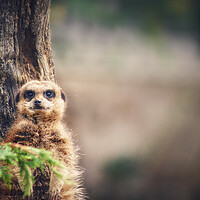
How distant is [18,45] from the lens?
189 cm

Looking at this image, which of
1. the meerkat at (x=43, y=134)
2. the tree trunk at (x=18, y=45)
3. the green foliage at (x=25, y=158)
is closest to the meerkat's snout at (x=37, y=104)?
the meerkat at (x=43, y=134)

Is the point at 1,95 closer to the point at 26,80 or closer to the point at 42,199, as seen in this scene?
the point at 26,80

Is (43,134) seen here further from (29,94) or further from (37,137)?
(29,94)

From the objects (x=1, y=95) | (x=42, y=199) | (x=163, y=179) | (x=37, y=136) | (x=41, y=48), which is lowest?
(x=163, y=179)

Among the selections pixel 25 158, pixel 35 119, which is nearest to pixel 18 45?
pixel 35 119

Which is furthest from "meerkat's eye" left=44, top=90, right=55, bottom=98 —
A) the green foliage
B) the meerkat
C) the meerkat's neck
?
the green foliage

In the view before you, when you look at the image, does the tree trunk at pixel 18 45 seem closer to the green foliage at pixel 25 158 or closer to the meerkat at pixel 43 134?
the meerkat at pixel 43 134

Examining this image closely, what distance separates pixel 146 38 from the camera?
532 cm

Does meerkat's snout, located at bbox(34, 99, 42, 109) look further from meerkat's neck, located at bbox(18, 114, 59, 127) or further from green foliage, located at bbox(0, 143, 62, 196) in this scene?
green foliage, located at bbox(0, 143, 62, 196)

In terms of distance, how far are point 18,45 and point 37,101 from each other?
1.02 feet

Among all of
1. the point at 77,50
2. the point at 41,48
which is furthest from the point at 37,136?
the point at 77,50

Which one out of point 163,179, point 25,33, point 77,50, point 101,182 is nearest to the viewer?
point 25,33

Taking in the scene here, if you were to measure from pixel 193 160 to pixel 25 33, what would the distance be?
4.76 metres

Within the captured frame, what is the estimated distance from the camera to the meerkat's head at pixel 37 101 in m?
1.84
